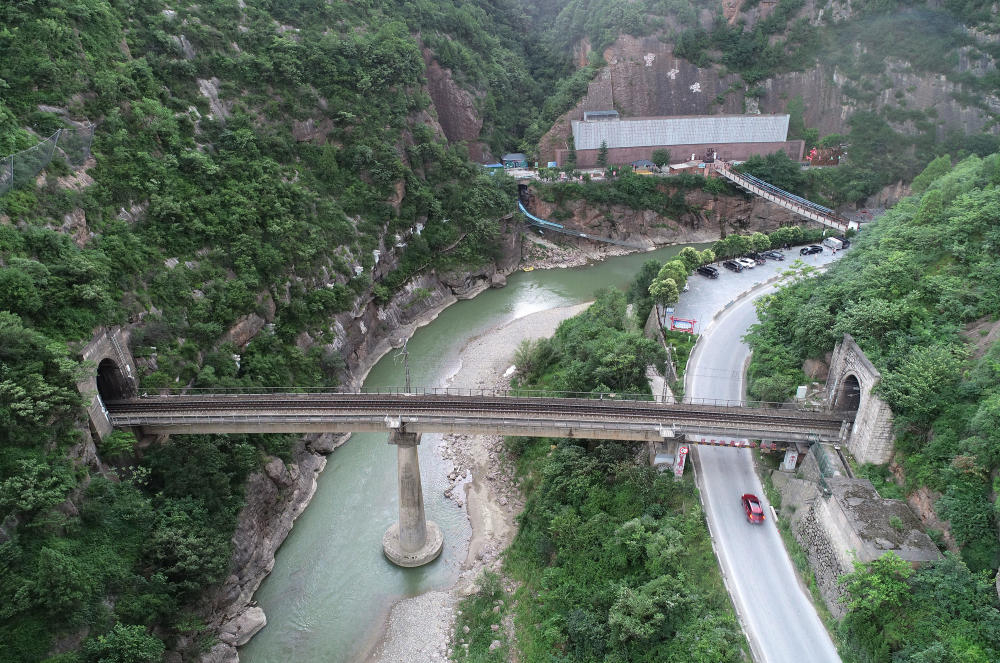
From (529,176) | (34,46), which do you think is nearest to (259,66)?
(34,46)

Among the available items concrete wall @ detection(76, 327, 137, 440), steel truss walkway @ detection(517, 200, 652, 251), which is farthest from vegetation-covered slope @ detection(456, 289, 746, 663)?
steel truss walkway @ detection(517, 200, 652, 251)

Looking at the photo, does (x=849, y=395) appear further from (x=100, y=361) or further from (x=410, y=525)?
(x=100, y=361)

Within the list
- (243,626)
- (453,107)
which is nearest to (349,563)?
(243,626)

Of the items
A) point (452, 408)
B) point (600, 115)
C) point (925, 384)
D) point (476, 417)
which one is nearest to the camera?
point (925, 384)

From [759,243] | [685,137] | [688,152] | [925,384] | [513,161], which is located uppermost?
[925,384]

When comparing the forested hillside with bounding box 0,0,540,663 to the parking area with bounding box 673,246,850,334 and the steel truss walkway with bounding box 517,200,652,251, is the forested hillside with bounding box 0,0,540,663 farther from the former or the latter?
the parking area with bounding box 673,246,850,334

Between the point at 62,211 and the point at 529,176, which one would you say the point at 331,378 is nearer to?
the point at 62,211
